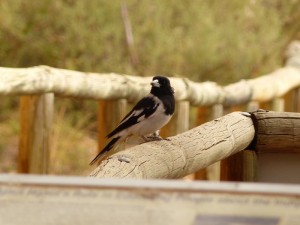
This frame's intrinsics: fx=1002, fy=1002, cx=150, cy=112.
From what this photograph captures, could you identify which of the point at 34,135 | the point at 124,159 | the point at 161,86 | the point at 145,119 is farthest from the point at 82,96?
the point at 124,159

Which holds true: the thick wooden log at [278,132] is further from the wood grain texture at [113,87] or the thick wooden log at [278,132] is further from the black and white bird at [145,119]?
the wood grain texture at [113,87]

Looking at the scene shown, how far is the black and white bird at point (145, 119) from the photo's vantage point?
4.48m

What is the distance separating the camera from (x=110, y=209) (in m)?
1.46

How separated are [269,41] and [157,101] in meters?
7.63

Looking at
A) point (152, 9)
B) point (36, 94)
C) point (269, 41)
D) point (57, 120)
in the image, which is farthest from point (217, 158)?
point (269, 41)

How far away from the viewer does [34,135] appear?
16.4 feet

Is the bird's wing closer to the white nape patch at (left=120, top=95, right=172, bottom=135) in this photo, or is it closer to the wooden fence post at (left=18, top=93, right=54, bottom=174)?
the white nape patch at (left=120, top=95, right=172, bottom=135)

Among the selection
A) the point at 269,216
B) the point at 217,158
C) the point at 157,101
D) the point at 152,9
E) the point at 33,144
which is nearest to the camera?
the point at 269,216

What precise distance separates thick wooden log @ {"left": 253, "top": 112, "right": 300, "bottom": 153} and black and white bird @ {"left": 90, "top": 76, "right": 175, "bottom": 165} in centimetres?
102

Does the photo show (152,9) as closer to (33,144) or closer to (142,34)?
(142,34)

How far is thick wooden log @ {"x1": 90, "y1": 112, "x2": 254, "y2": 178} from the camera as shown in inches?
96.8

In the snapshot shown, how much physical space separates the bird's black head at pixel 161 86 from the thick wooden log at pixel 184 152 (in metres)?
1.03

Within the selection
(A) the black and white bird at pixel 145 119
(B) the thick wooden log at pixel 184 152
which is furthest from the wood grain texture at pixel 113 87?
(B) the thick wooden log at pixel 184 152

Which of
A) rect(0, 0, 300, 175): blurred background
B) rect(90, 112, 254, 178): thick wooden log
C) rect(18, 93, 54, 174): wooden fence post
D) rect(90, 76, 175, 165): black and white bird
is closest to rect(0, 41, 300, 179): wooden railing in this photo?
rect(18, 93, 54, 174): wooden fence post
